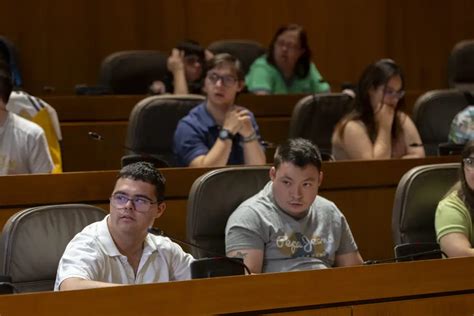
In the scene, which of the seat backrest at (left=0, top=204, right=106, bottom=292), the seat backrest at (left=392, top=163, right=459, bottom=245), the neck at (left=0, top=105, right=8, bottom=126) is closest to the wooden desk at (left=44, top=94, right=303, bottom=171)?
the neck at (left=0, top=105, right=8, bottom=126)

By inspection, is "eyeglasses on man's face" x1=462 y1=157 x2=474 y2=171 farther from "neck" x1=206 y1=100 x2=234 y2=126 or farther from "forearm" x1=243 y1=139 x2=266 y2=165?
"neck" x1=206 y1=100 x2=234 y2=126

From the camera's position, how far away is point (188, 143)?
16.4 ft

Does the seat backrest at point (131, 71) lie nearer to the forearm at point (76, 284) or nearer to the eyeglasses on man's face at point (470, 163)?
the eyeglasses on man's face at point (470, 163)

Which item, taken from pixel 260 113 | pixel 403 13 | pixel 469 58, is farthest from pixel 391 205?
pixel 403 13

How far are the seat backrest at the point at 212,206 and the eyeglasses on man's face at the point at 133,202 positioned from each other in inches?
19.9

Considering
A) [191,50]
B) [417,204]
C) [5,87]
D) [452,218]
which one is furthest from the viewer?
[191,50]

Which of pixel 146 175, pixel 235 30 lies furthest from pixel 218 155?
pixel 235 30

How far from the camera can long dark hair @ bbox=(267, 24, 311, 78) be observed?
6574 mm

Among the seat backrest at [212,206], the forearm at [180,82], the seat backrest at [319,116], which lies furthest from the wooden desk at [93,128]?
the seat backrest at [212,206]

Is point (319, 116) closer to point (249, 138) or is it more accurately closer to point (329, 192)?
point (249, 138)

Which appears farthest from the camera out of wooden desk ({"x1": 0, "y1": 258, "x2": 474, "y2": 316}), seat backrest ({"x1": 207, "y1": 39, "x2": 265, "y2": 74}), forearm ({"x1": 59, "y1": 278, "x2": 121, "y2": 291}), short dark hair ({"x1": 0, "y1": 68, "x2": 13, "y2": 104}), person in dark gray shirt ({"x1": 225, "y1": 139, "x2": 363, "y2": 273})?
seat backrest ({"x1": 207, "y1": 39, "x2": 265, "y2": 74})

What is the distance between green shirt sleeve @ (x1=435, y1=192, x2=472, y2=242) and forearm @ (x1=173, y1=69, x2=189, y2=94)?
2406 mm

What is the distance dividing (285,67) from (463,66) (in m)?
1.28

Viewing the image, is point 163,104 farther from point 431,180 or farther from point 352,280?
point 352,280
